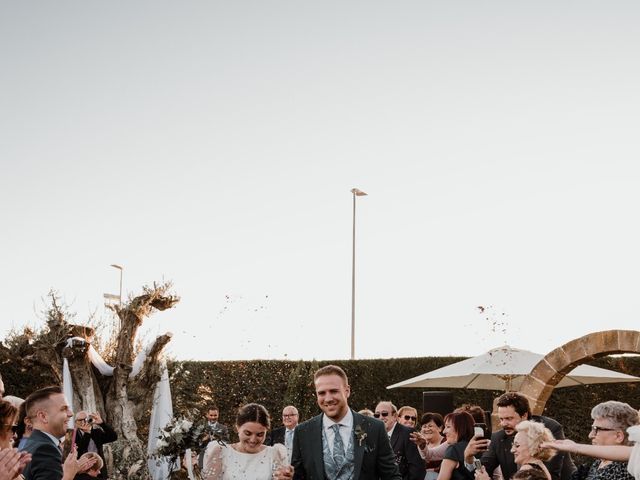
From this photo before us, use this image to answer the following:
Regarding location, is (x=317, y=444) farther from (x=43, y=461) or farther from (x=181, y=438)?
(x=181, y=438)

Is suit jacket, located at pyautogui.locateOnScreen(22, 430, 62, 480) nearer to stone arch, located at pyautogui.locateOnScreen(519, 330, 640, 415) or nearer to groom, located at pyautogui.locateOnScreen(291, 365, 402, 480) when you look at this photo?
groom, located at pyautogui.locateOnScreen(291, 365, 402, 480)

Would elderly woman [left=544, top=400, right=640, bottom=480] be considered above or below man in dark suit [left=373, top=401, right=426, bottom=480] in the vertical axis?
above

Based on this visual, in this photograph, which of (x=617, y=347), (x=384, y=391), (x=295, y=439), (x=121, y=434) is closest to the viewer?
(x=295, y=439)

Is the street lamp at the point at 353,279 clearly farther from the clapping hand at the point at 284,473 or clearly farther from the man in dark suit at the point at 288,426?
the clapping hand at the point at 284,473

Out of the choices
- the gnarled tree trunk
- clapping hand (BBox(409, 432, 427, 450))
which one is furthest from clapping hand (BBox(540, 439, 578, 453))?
the gnarled tree trunk

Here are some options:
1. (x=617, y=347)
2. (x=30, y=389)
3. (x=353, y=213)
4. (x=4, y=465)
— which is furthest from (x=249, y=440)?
(x=353, y=213)

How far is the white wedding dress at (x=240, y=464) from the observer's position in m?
5.46

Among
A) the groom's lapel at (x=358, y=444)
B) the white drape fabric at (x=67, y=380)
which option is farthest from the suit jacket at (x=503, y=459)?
the white drape fabric at (x=67, y=380)

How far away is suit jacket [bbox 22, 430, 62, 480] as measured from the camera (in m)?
4.08

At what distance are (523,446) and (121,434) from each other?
7954mm

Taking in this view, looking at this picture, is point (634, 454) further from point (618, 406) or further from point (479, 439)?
point (479, 439)

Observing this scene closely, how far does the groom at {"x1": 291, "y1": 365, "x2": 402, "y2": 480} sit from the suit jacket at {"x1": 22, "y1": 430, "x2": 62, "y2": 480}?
1277mm

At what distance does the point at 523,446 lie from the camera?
5.12 meters

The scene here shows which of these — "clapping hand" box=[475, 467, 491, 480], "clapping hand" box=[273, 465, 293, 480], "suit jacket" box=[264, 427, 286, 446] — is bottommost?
"suit jacket" box=[264, 427, 286, 446]
